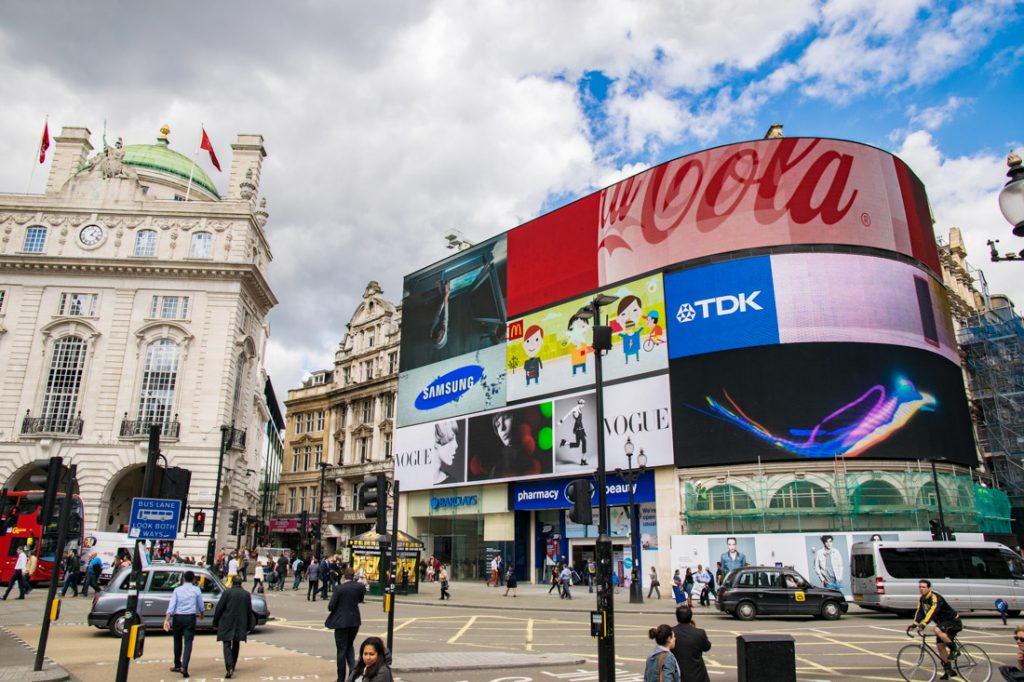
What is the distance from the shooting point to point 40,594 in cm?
2908

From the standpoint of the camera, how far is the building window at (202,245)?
163ft

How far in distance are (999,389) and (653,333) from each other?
2654 cm

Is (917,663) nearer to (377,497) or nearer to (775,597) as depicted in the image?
(377,497)

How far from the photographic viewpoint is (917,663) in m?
12.2

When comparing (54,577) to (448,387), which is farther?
(448,387)

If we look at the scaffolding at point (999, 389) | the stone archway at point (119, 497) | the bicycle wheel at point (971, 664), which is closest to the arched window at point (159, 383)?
the stone archway at point (119, 497)

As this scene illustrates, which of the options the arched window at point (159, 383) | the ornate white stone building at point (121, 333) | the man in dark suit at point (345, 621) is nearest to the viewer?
the man in dark suit at point (345, 621)

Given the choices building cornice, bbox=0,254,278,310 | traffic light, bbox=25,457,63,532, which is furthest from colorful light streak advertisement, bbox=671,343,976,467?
building cornice, bbox=0,254,278,310

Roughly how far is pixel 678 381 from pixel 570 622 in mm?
17413

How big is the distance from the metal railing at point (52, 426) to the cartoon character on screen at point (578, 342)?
3076 centimetres

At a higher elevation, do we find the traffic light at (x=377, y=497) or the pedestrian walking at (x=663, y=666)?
the traffic light at (x=377, y=497)

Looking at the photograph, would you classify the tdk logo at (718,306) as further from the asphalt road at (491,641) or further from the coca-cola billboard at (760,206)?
the asphalt road at (491,641)

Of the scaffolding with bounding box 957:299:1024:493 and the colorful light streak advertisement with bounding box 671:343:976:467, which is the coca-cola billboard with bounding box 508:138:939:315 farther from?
the scaffolding with bounding box 957:299:1024:493

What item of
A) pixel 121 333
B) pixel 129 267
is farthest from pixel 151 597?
pixel 129 267
